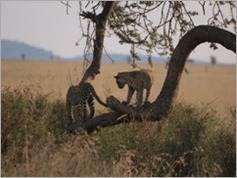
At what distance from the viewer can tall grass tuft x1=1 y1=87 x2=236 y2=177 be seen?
8.17 meters

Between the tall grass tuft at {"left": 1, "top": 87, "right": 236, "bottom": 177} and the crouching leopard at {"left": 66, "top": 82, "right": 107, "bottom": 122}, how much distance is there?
42cm

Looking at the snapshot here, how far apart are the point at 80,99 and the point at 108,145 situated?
0.95 m

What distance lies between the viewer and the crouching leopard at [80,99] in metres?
10.9

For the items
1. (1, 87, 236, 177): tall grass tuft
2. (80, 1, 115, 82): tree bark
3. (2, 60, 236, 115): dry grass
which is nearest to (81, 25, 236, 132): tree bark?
(1, 87, 236, 177): tall grass tuft

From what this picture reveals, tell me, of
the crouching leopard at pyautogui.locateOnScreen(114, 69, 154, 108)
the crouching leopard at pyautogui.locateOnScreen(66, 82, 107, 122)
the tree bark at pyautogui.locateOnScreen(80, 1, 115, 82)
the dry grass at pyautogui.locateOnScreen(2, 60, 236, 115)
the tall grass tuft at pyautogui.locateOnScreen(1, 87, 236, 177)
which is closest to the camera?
the tall grass tuft at pyautogui.locateOnScreen(1, 87, 236, 177)

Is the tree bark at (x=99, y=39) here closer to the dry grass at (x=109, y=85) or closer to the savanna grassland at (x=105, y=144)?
the dry grass at (x=109, y=85)

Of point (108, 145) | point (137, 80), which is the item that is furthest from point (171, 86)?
point (108, 145)

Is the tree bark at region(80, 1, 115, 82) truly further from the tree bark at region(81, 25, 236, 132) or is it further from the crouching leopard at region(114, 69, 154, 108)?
the tree bark at region(81, 25, 236, 132)

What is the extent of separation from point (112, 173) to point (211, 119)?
5145mm

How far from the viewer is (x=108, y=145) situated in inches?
424

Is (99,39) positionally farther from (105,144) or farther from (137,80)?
(105,144)

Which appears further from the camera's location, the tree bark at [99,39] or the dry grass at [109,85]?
the dry grass at [109,85]

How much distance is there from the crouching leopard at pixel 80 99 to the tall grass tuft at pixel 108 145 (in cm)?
42

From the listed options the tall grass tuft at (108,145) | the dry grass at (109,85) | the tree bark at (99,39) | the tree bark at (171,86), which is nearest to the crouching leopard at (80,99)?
the dry grass at (109,85)
